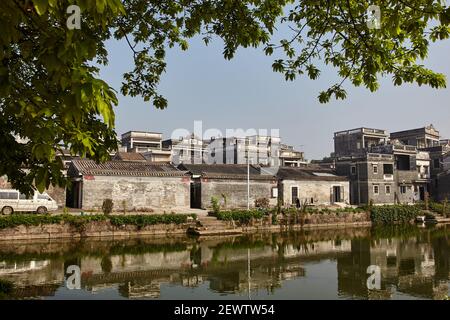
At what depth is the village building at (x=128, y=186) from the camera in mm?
22469

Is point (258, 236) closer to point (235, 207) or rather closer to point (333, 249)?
point (333, 249)

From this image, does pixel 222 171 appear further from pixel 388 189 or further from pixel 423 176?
pixel 423 176

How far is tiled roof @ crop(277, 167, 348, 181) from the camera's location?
30.6 metres

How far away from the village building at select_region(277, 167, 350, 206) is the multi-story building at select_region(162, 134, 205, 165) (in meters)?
11.2

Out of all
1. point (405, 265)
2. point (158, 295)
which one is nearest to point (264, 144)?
point (405, 265)

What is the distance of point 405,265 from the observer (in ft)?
46.0

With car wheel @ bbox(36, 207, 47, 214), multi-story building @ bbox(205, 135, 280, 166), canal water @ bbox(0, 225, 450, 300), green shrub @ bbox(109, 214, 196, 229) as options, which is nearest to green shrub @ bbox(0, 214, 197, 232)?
green shrub @ bbox(109, 214, 196, 229)

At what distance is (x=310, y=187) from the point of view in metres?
31.3

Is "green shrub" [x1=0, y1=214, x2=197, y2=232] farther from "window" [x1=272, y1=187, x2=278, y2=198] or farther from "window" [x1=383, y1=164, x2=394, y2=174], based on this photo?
"window" [x1=383, y1=164, x2=394, y2=174]

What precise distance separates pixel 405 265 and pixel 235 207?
1422 centimetres

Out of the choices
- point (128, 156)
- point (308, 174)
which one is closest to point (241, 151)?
point (308, 174)
